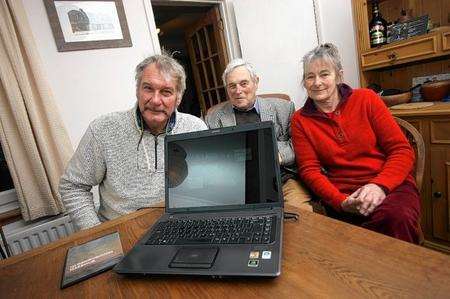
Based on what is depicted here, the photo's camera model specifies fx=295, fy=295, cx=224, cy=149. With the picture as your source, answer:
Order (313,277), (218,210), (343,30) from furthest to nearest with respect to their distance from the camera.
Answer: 1. (343,30)
2. (218,210)
3. (313,277)

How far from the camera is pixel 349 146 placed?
52.7 inches

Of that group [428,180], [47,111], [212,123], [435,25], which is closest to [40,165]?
[47,111]

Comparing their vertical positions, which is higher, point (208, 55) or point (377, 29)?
point (208, 55)

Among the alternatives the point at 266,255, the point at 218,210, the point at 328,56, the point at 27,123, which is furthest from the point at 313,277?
the point at 27,123

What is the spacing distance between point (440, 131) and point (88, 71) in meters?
2.31

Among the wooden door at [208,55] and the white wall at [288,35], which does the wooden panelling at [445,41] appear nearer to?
the white wall at [288,35]

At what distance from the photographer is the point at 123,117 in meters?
1.27

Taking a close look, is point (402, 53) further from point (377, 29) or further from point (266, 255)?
point (266, 255)

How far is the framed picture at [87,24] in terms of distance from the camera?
2072 mm

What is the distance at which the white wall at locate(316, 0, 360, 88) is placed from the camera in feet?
7.63

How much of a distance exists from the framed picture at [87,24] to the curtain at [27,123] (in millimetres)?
234

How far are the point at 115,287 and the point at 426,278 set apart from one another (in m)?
0.55

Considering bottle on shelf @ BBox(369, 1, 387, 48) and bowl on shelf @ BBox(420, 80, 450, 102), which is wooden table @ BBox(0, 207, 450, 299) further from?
bottle on shelf @ BBox(369, 1, 387, 48)

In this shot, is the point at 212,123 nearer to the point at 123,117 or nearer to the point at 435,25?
the point at 123,117
